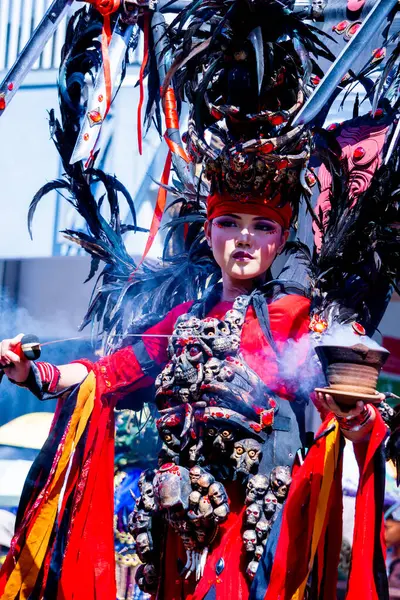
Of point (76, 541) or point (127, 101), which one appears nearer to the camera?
point (76, 541)

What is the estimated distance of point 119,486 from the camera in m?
4.71

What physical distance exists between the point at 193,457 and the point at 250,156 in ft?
2.89

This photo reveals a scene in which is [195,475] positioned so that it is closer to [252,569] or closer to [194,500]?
[194,500]

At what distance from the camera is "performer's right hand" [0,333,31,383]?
2.73 meters

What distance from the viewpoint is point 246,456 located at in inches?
106

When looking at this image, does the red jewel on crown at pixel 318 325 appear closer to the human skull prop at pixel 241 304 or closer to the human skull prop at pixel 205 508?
the human skull prop at pixel 241 304

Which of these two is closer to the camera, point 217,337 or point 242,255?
point 217,337

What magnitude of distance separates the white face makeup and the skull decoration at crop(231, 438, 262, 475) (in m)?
0.50

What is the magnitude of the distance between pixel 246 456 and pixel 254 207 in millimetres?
731

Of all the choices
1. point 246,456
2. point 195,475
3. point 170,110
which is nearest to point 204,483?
point 195,475

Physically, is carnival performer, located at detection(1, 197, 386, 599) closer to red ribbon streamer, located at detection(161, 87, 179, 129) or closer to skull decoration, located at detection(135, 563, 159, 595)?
skull decoration, located at detection(135, 563, 159, 595)

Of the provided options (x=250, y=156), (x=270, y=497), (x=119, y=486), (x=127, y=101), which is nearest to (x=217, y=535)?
(x=270, y=497)

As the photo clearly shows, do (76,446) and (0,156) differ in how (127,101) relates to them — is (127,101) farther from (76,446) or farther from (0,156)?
(76,446)

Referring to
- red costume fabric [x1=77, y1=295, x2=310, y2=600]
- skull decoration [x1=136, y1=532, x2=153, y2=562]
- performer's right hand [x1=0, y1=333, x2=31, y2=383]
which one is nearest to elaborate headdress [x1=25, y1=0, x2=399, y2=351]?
red costume fabric [x1=77, y1=295, x2=310, y2=600]
